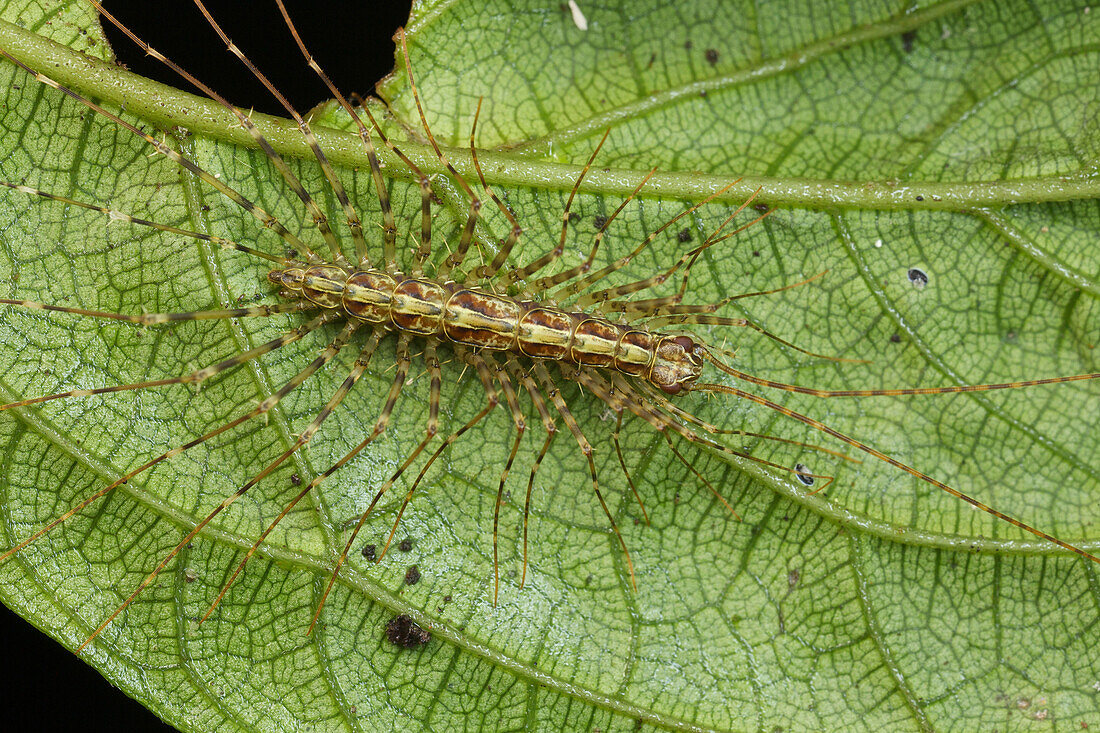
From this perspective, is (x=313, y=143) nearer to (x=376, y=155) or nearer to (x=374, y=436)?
(x=376, y=155)

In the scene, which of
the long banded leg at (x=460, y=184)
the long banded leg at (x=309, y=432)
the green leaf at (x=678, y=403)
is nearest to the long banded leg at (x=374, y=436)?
the green leaf at (x=678, y=403)

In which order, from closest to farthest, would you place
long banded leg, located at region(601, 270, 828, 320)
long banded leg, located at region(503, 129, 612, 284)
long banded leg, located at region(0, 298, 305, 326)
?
long banded leg, located at region(0, 298, 305, 326), long banded leg, located at region(503, 129, 612, 284), long banded leg, located at region(601, 270, 828, 320)

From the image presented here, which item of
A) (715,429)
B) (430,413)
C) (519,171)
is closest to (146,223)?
(430,413)

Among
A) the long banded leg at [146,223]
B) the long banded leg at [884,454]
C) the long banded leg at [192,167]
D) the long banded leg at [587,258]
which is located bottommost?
the long banded leg at [146,223]

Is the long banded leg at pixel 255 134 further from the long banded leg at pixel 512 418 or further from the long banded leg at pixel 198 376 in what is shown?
the long banded leg at pixel 512 418

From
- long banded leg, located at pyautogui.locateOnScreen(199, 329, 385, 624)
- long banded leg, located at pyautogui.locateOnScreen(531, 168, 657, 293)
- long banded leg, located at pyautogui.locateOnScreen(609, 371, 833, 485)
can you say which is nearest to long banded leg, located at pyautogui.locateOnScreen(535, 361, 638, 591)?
long banded leg, located at pyautogui.locateOnScreen(609, 371, 833, 485)

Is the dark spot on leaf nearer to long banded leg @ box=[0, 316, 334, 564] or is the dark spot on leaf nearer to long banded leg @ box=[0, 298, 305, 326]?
long banded leg @ box=[0, 316, 334, 564]

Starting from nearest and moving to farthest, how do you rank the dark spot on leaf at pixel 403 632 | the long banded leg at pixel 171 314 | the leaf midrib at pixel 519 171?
the long banded leg at pixel 171 314 < the leaf midrib at pixel 519 171 < the dark spot on leaf at pixel 403 632
